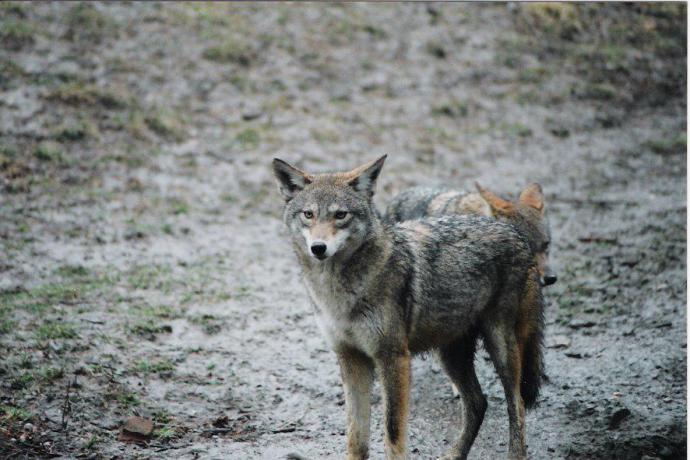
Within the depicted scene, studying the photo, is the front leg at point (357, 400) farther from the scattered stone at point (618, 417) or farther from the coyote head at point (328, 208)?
the scattered stone at point (618, 417)

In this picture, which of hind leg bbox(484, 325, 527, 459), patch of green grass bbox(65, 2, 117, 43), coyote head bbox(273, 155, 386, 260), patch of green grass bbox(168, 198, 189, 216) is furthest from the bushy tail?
patch of green grass bbox(65, 2, 117, 43)

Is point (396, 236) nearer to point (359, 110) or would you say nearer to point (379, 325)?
point (379, 325)

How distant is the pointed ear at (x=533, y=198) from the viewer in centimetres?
761

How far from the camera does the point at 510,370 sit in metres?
5.45

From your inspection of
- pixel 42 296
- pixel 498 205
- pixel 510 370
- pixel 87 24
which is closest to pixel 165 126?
pixel 87 24

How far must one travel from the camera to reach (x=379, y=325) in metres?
4.86

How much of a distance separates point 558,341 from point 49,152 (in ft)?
26.1

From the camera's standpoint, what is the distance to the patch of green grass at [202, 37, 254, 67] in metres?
13.9

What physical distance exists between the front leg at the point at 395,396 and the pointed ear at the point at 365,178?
1263mm

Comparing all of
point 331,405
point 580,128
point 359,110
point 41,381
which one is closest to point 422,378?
point 331,405

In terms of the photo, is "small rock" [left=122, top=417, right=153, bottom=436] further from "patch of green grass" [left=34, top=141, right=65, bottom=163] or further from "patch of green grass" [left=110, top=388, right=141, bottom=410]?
"patch of green grass" [left=34, top=141, right=65, bottom=163]

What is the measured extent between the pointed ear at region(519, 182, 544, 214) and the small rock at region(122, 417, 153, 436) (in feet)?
15.1

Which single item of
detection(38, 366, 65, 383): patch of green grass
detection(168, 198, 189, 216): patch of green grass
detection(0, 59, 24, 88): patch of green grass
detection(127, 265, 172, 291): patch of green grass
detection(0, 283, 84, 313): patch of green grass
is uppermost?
detection(0, 59, 24, 88): patch of green grass

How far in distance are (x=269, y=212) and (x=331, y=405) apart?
15.5ft
